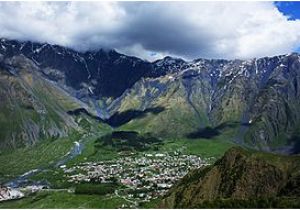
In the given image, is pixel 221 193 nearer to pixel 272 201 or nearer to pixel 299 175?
pixel 299 175

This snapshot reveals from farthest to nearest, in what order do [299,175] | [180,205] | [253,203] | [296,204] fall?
1. [180,205]
2. [299,175]
3. [253,203]
4. [296,204]

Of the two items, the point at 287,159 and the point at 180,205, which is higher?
the point at 287,159

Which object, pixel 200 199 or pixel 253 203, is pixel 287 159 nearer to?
pixel 200 199

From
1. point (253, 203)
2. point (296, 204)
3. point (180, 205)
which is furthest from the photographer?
point (180, 205)

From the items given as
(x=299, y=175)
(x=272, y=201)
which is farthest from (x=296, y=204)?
(x=299, y=175)

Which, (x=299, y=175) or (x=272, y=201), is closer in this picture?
(x=272, y=201)

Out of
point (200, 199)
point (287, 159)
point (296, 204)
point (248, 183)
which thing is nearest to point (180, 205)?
point (200, 199)

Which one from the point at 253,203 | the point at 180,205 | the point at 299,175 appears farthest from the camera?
the point at 180,205

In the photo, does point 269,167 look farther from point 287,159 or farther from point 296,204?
point 296,204

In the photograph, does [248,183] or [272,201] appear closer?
[272,201]
